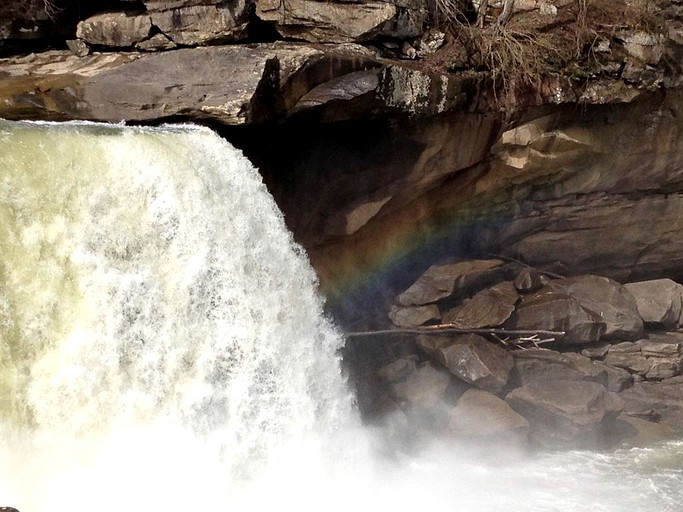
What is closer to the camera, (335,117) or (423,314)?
(335,117)

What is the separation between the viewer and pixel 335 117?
7625mm

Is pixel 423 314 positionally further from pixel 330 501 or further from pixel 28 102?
pixel 28 102

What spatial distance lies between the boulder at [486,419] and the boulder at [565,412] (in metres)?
0.29

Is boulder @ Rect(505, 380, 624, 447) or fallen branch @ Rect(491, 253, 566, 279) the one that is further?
fallen branch @ Rect(491, 253, 566, 279)

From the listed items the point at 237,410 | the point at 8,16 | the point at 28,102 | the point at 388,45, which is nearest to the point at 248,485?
the point at 237,410

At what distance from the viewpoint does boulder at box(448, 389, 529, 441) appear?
8117mm

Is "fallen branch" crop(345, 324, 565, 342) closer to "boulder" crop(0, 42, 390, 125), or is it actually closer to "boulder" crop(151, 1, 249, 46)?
"boulder" crop(0, 42, 390, 125)

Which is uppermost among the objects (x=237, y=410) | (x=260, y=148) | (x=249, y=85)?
(x=249, y=85)

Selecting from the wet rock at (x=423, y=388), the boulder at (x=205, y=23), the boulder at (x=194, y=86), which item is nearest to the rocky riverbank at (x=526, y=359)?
the wet rock at (x=423, y=388)

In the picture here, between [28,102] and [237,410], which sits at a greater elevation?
[28,102]

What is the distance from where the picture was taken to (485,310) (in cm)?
907

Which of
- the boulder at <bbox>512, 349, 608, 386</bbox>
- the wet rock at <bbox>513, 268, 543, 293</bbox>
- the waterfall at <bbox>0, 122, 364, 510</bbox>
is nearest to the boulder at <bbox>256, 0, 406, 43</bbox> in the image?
the waterfall at <bbox>0, 122, 364, 510</bbox>

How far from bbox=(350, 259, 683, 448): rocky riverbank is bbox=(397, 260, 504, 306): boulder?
1 centimetres

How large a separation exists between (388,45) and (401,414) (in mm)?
4228
